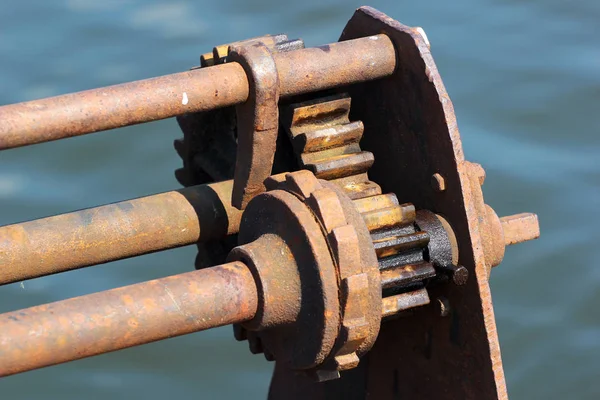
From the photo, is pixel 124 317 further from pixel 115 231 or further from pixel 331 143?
pixel 331 143

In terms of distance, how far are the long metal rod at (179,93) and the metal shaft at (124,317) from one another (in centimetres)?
42

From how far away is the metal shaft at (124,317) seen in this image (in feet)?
8.28

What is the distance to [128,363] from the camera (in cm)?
586

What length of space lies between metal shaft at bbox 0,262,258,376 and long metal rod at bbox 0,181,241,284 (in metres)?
0.57

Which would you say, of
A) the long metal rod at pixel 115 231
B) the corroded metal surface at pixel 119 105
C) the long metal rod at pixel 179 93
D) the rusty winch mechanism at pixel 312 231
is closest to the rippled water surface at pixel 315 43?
the rusty winch mechanism at pixel 312 231

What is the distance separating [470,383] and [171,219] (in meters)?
0.93

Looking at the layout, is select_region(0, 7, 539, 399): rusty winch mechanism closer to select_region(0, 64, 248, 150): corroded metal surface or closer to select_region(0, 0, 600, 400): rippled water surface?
select_region(0, 64, 248, 150): corroded metal surface

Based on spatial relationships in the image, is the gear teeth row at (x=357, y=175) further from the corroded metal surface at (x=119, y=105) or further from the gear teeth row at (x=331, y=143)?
the corroded metal surface at (x=119, y=105)

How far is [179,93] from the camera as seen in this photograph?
9.55ft

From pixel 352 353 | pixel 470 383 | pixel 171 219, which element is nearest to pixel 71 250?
pixel 171 219

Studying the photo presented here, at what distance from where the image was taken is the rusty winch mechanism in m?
2.70

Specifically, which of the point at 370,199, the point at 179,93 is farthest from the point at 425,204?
the point at 179,93

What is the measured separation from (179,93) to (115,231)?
53 centimetres

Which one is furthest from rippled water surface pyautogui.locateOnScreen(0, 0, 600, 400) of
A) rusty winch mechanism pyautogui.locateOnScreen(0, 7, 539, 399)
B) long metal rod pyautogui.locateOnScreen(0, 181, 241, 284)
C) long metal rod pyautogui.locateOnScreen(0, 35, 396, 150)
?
long metal rod pyautogui.locateOnScreen(0, 35, 396, 150)
